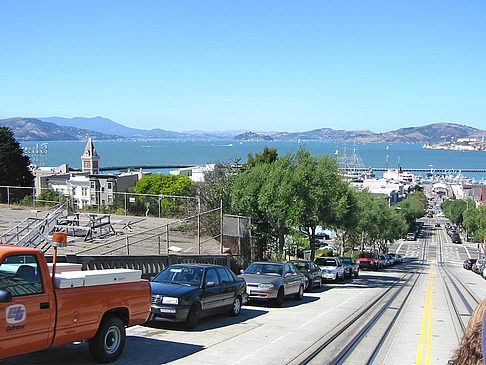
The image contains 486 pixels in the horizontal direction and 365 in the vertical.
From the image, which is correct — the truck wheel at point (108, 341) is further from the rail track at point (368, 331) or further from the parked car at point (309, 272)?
the parked car at point (309, 272)

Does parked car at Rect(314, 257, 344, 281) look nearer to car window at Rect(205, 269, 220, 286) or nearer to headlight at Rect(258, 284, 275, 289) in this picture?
headlight at Rect(258, 284, 275, 289)

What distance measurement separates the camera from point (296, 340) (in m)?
12.4

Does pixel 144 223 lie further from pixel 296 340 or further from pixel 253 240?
pixel 296 340

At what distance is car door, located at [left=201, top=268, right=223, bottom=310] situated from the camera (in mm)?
13734

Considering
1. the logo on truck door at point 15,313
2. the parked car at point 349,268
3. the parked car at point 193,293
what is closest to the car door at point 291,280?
the parked car at point 193,293

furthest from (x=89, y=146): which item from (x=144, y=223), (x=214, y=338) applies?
(x=214, y=338)

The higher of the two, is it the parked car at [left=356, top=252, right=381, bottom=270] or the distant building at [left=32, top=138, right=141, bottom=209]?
the distant building at [left=32, top=138, right=141, bottom=209]

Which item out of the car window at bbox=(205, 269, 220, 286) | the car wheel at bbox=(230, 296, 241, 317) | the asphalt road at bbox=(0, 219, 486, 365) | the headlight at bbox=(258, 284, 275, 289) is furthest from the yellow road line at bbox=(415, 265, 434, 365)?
the car window at bbox=(205, 269, 220, 286)

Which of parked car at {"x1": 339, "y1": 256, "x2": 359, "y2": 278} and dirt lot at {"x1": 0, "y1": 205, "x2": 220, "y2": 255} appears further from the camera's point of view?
parked car at {"x1": 339, "y1": 256, "x2": 359, "y2": 278}

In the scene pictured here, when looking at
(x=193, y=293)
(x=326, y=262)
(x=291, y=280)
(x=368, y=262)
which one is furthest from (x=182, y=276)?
(x=368, y=262)

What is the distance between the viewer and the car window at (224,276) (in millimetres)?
14923

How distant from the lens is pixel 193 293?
523 inches

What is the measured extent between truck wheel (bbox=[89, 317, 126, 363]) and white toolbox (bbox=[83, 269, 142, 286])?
0.69 m

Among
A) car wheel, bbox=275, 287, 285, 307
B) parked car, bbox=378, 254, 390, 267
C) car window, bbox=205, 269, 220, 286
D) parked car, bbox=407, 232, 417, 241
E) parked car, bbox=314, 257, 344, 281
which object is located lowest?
parked car, bbox=407, 232, 417, 241
